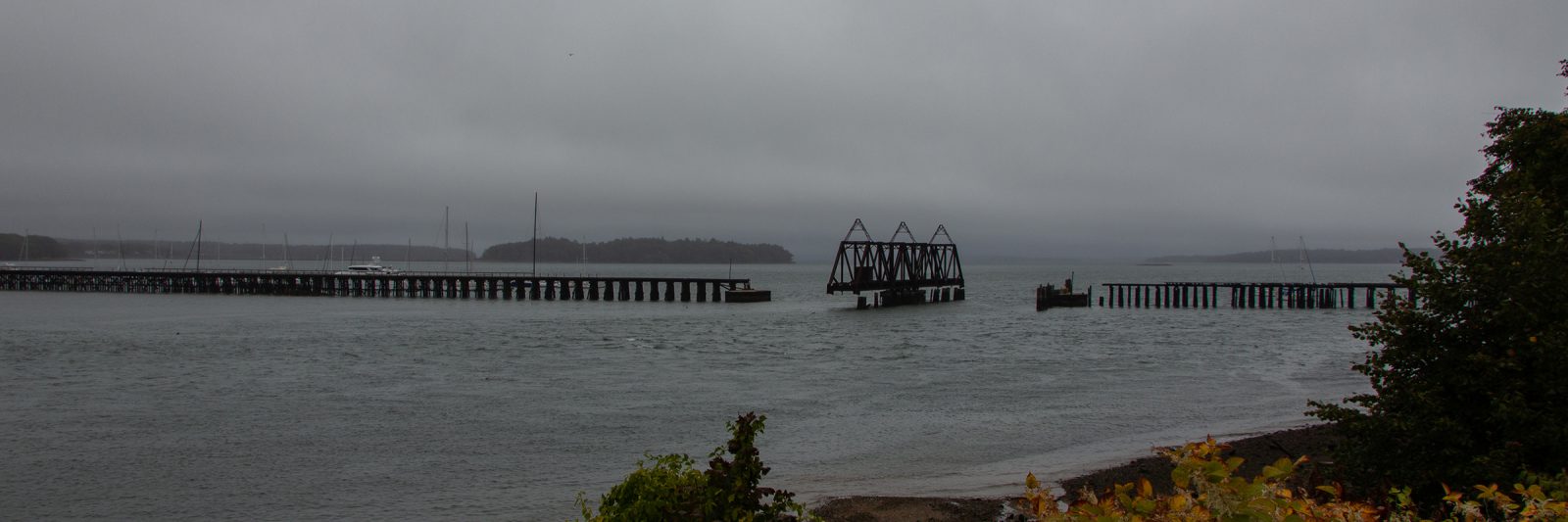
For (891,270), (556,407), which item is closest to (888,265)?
(891,270)

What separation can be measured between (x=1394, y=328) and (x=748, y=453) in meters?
6.63

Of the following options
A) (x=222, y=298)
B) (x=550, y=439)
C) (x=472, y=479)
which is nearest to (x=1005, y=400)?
(x=550, y=439)

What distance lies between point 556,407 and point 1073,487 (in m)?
13.7

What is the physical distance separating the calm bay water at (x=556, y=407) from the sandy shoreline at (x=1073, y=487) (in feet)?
2.75

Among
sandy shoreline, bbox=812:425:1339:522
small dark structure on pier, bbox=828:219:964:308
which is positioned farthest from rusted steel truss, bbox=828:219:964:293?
sandy shoreline, bbox=812:425:1339:522

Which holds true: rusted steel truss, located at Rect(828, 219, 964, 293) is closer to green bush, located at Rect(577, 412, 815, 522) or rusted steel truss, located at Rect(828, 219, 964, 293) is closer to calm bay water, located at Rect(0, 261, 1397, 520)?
calm bay water, located at Rect(0, 261, 1397, 520)

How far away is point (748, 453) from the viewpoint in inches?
253

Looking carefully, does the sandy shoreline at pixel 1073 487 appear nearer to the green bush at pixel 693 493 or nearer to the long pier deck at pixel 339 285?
the green bush at pixel 693 493

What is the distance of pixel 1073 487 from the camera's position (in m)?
13.9

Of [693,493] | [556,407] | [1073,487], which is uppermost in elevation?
[693,493]

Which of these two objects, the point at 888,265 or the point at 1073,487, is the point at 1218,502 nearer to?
the point at 1073,487

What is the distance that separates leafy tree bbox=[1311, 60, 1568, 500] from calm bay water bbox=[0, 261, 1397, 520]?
19.1ft

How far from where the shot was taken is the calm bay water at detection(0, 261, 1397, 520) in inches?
596

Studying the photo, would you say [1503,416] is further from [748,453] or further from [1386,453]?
[748,453]
